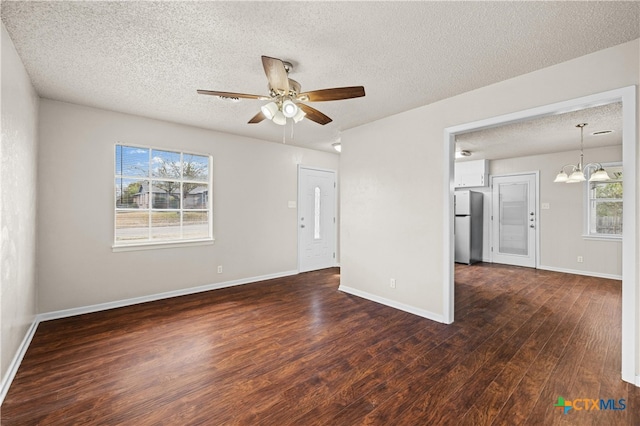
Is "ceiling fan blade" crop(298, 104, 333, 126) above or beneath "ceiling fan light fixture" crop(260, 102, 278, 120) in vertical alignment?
above

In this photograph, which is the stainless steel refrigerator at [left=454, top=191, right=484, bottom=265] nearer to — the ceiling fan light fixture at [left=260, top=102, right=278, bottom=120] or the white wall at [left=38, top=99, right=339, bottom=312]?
the white wall at [left=38, top=99, right=339, bottom=312]

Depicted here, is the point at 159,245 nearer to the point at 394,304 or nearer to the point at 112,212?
the point at 112,212

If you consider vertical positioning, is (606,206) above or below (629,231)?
above

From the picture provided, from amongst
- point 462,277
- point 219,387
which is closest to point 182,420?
point 219,387

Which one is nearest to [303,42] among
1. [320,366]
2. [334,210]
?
[320,366]

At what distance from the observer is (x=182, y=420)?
1710 mm

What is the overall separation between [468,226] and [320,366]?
18.2 ft

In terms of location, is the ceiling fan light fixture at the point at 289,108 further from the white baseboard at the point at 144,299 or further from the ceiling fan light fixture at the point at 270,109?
the white baseboard at the point at 144,299

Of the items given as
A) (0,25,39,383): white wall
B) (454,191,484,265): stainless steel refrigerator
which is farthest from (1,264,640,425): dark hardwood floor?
(454,191,484,265): stainless steel refrigerator

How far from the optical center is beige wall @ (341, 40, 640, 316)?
91.5 inches

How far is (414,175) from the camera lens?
351 centimetres

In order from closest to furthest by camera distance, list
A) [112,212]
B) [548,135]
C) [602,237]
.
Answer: [112,212] < [548,135] < [602,237]

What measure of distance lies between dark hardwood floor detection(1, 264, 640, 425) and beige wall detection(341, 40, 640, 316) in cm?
51

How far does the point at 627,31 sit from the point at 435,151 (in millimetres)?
1639
